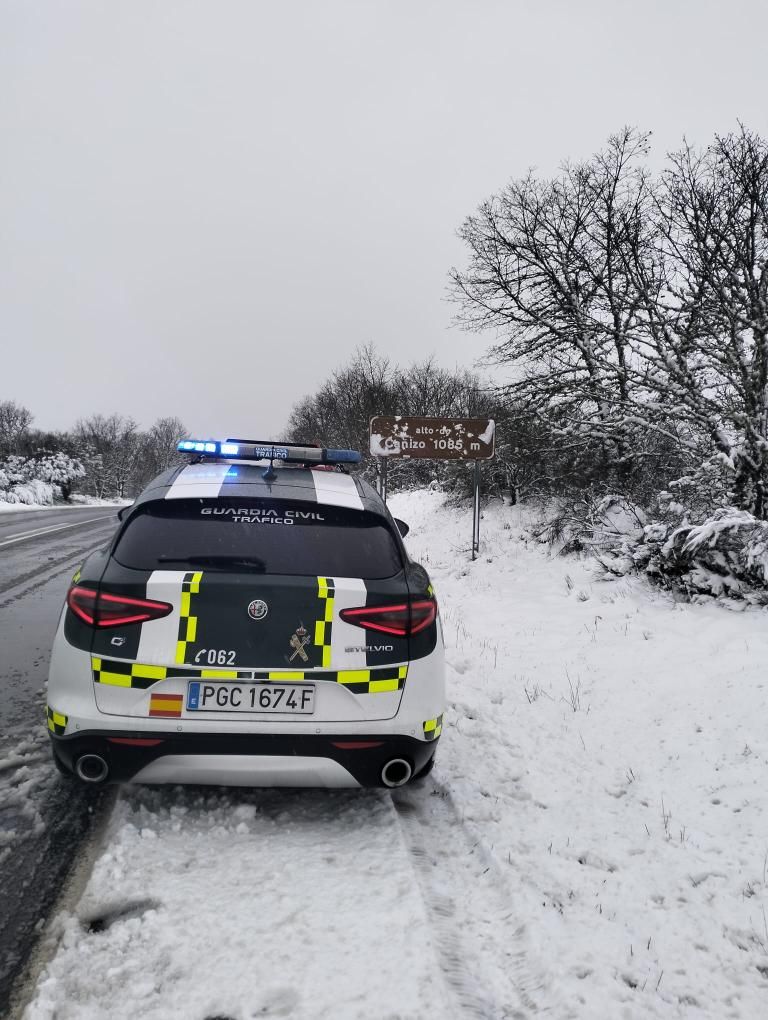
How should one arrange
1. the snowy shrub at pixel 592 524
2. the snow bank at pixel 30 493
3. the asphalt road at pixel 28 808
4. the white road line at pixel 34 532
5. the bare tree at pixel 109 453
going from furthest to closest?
the bare tree at pixel 109 453 → the snow bank at pixel 30 493 → the white road line at pixel 34 532 → the snowy shrub at pixel 592 524 → the asphalt road at pixel 28 808

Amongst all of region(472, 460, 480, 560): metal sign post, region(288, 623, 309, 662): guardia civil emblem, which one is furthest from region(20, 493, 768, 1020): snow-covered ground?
→ region(472, 460, 480, 560): metal sign post

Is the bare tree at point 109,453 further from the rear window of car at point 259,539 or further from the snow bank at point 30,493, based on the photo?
the rear window of car at point 259,539

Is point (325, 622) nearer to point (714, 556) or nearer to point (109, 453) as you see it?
point (714, 556)

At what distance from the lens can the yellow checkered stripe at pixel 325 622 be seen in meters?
2.73

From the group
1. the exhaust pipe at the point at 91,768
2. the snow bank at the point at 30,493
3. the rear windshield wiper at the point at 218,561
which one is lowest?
the snow bank at the point at 30,493

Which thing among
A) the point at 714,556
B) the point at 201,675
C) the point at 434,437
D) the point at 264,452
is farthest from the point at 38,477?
the point at 201,675

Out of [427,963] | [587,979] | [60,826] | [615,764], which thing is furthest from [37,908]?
[615,764]

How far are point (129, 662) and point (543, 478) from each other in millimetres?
12644

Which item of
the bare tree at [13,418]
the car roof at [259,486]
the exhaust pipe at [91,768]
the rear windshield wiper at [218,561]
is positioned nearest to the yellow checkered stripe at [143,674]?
Result: the exhaust pipe at [91,768]

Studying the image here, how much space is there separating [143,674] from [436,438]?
9.35m

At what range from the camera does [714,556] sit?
644 cm

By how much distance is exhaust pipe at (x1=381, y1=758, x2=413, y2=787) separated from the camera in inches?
110

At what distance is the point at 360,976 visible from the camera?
2.03m

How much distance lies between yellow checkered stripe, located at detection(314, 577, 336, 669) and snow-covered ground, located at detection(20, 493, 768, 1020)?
0.87 metres
